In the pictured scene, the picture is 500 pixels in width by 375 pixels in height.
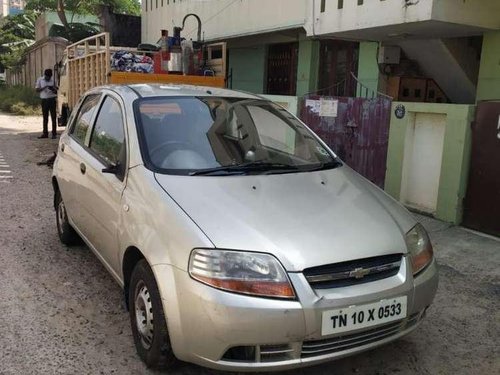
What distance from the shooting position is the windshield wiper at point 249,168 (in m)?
3.32

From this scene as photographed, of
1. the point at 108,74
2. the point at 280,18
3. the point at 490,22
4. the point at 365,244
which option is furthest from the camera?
the point at 280,18

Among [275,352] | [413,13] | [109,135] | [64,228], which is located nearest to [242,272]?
[275,352]

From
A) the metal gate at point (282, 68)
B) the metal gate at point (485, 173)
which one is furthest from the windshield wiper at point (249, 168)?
the metal gate at point (282, 68)

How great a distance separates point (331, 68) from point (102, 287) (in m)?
8.50

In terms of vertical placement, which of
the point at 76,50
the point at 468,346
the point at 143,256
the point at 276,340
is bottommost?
the point at 468,346

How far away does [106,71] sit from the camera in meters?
8.52

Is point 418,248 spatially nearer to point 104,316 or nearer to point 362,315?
point 362,315

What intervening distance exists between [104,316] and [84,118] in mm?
1805

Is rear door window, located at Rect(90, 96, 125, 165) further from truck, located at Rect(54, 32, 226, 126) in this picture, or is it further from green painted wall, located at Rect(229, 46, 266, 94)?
green painted wall, located at Rect(229, 46, 266, 94)

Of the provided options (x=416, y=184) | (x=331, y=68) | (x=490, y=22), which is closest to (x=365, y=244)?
(x=416, y=184)

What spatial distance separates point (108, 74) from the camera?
324 inches

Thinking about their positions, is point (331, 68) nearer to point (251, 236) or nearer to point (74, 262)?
point (74, 262)

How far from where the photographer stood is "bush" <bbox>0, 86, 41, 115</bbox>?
71.5 feet

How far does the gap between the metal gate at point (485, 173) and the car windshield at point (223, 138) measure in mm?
2511
